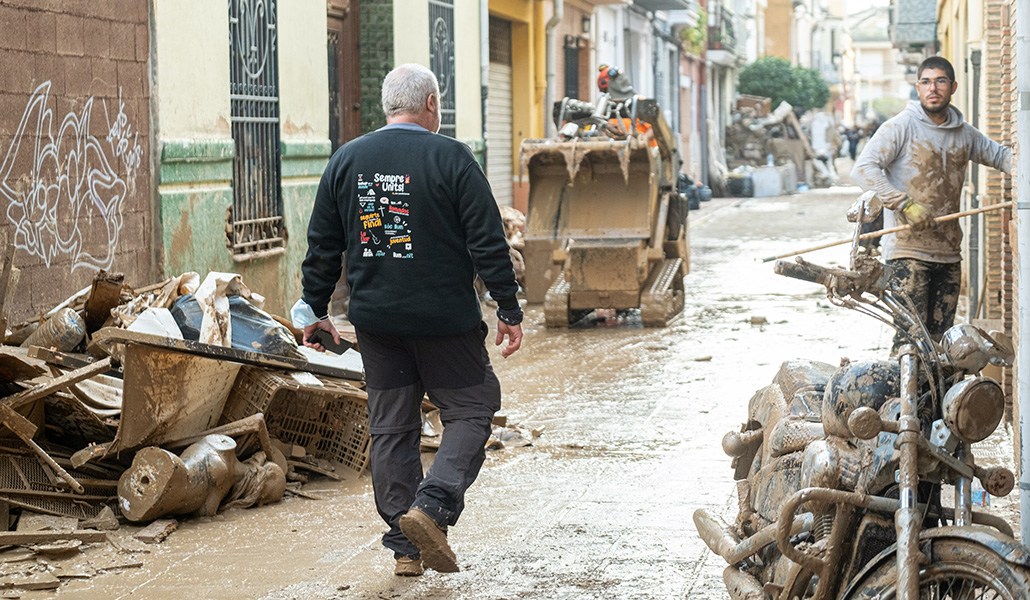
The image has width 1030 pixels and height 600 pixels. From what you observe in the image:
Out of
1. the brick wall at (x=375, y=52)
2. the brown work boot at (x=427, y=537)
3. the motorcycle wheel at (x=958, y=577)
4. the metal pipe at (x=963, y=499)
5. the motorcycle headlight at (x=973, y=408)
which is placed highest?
the brick wall at (x=375, y=52)

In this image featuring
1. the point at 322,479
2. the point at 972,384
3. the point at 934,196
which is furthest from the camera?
the point at 934,196

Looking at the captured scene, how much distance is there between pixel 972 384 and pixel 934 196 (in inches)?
139

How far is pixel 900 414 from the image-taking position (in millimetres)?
3279

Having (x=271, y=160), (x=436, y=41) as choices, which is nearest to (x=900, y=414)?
(x=271, y=160)

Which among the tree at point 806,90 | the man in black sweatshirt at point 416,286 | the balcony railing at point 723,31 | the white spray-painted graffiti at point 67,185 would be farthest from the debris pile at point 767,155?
the man in black sweatshirt at point 416,286

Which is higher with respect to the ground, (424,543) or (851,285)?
(851,285)

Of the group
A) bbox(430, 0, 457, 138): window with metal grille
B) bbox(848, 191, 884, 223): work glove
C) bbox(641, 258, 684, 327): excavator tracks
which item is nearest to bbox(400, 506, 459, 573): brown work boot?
bbox(848, 191, 884, 223): work glove

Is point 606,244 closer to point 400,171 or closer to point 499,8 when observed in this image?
point 400,171

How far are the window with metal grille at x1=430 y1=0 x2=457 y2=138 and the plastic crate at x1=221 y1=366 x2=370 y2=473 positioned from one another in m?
8.16

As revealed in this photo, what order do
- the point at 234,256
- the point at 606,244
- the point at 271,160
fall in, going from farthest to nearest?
the point at 606,244
the point at 271,160
the point at 234,256

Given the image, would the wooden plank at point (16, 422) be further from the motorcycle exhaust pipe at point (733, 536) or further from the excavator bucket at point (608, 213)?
the excavator bucket at point (608, 213)

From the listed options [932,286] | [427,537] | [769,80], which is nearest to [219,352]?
[427,537]

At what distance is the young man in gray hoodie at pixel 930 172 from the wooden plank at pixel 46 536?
3853mm

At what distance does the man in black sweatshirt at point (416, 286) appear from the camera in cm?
449
